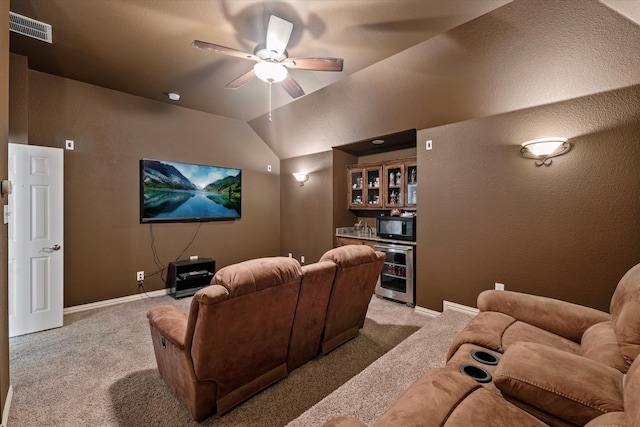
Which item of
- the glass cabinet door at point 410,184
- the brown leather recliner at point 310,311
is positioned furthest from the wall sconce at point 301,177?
the brown leather recliner at point 310,311

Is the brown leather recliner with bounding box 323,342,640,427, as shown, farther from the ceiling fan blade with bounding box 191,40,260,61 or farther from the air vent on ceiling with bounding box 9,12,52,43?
the air vent on ceiling with bounding box 9,12,52,43

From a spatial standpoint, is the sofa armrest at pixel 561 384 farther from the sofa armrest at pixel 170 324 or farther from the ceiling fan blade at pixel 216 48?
the ceiling fan blade at pixel 216 48

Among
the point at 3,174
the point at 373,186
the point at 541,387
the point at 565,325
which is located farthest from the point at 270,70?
the point at 565,325

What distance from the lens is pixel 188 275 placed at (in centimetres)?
422

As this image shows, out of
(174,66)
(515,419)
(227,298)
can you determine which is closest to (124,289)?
(174,66)

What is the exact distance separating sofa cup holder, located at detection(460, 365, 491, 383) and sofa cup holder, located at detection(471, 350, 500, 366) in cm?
9

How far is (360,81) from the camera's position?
3.45 meters

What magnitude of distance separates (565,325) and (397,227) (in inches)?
90.5

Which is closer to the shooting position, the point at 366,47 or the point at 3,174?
the point at 3,174

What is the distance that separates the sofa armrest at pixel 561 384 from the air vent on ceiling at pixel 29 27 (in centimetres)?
422

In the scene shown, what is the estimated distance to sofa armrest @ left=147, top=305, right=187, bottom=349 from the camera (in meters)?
1.67

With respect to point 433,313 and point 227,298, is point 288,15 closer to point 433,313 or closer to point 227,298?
point 227,298

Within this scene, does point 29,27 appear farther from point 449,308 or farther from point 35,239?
point 449,308

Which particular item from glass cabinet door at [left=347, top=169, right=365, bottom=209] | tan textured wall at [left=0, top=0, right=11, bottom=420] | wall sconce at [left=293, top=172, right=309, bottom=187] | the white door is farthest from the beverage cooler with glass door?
the white door
